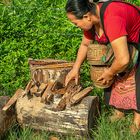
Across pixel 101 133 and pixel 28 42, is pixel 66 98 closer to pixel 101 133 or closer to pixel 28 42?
pixel 101 133

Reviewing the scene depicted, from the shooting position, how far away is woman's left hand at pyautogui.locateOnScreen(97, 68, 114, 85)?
13.1 ft

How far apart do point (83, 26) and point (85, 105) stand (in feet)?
2.66

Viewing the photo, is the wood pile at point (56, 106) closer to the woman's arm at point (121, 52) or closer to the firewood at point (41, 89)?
the firewood at point (41, 89)

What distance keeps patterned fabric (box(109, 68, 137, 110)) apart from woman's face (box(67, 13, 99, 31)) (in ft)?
2.24

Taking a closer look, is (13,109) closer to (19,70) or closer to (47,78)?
(47,78)

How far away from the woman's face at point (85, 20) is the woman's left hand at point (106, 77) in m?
0.46

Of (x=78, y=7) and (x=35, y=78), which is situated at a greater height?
(x=78, y=7)

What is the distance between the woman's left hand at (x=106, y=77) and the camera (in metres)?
3.99

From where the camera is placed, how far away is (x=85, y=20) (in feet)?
12.6

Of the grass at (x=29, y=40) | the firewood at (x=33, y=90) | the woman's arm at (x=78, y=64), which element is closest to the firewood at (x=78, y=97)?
the woman's arm at (x=78, y=64)

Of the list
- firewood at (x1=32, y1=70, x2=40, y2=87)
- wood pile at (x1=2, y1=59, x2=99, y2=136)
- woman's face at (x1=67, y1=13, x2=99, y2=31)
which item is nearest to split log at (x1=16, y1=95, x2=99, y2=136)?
wood pile at (x1=2, y1=59, x2=99, y2=136)

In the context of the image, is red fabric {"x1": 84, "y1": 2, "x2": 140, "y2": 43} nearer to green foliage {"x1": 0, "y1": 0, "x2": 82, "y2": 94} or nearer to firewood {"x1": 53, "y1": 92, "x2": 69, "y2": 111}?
firewood {"x1": 53, "y1": 92, "x2": 69, "y2": 111}

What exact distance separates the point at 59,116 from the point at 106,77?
0.62 m

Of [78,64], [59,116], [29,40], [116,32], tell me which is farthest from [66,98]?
[29,40]
